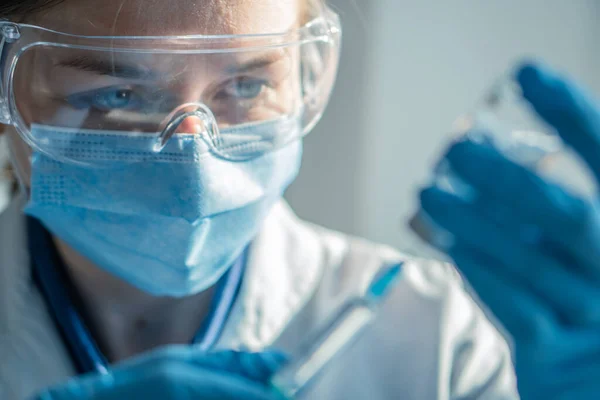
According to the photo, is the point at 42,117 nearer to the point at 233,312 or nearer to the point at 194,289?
the point at 194,289

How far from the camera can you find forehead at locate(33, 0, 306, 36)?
0.93 metres

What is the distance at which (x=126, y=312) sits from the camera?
1275mm

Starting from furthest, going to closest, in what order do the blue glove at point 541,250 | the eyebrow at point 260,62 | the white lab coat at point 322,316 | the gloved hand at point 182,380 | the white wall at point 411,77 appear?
the white wall at point 411,77 → the white lab coat at point 322,316 → the eyebrow at point 260,62 → the gloved hand at point 182,380 → the blue glove at point 541,250

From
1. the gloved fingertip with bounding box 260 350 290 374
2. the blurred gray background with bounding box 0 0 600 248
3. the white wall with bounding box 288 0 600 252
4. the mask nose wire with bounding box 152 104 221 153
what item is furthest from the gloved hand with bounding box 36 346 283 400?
the white wall with bounding box 288 0 600 252

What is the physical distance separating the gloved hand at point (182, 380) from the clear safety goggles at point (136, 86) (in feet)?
0.97

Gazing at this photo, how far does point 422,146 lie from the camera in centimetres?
211

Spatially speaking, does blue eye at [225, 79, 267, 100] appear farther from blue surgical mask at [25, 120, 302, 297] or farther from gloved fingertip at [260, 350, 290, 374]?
gloved fingertip at [260, 350, 290, 374]

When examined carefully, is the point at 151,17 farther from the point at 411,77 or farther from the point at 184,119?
the point at 411,77

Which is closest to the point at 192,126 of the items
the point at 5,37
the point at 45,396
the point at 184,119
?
the point at 184,119

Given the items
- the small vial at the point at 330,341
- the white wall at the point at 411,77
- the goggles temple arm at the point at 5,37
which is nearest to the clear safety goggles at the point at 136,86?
the goggles temple arm at the point at 5,37

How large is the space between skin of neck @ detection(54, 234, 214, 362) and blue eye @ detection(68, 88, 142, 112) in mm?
365

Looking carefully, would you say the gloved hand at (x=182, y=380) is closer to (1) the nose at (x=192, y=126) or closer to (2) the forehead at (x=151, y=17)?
(1) the nose at (x=192, y=126)

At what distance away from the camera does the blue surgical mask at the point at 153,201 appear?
0.99 metres

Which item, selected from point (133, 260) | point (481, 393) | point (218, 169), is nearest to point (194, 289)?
point (133, 260)
